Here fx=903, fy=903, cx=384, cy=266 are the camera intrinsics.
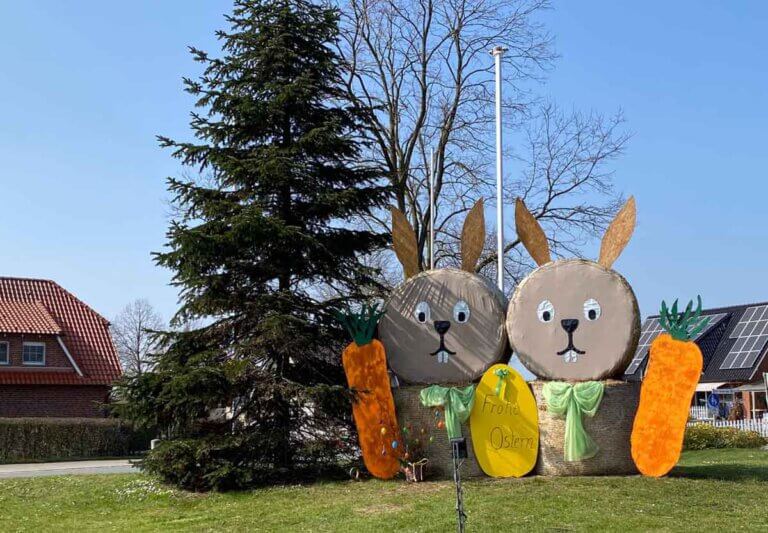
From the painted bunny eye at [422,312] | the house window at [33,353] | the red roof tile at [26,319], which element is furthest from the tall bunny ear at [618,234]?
the house window at [33,353]

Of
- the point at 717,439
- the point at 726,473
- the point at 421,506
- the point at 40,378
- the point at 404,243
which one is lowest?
the point at 421,506

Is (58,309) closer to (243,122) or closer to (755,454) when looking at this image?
(243,122)

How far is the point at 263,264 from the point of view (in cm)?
1673

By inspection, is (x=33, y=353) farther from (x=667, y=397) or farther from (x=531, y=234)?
(x=667, y=397)

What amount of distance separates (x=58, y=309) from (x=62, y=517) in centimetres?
1835

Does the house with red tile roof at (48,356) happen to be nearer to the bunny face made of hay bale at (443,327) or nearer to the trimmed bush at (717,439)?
the bunny face made of hay bale at (443,327)

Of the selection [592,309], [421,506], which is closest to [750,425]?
[592,309]

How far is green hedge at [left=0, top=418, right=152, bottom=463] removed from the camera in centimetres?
2605

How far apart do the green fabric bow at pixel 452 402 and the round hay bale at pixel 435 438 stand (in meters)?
0.15

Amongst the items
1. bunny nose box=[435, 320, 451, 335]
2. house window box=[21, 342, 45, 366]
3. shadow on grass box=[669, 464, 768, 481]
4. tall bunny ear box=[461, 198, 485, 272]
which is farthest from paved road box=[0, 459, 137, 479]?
shadow on grass box=[669, 464, 768, 481]

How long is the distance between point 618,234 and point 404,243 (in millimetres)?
3692

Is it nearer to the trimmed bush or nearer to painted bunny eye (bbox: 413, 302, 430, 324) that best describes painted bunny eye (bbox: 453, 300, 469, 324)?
painted bunny eye (bbox: 413, 302, 430, 324)

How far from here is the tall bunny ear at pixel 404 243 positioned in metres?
15.9

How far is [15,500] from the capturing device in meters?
16.0
